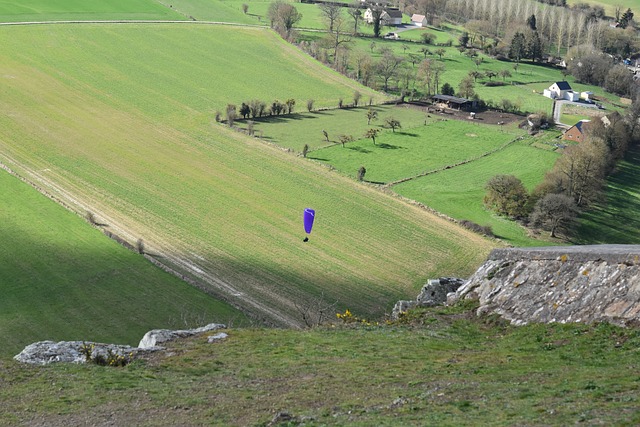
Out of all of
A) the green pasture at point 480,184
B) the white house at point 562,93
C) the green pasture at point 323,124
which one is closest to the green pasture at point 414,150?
the green pasture at point 480,184

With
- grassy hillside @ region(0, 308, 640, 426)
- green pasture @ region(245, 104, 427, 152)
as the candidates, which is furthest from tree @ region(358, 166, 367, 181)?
grassy hillside @ region(0, 308, 640, 426)

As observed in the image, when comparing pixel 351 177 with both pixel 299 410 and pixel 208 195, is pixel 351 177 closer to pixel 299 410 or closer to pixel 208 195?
pixel 208 195

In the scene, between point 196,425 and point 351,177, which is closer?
point 196,425

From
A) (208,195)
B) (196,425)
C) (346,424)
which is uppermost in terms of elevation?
(346,424)

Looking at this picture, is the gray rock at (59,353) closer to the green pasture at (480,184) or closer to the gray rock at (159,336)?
the gray rock at (159,336)

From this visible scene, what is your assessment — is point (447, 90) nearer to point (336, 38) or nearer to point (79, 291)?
point (336, 38)

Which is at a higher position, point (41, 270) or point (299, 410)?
point (299, 410)

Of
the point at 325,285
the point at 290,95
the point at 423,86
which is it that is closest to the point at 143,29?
the point at 290,95
